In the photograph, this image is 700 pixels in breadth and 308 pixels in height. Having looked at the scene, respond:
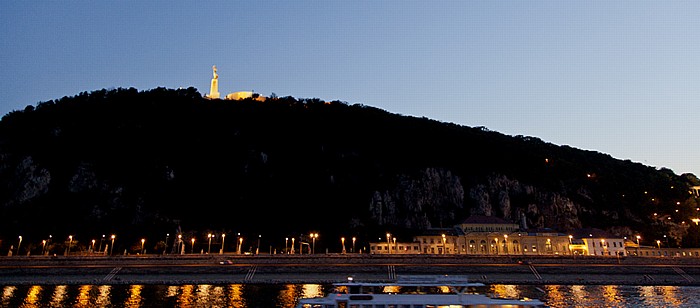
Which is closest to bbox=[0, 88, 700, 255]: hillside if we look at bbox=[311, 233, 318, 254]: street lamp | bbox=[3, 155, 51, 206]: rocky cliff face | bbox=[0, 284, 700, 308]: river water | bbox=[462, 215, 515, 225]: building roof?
bbox=[3, 155, 51, 206]: rocky cliff face

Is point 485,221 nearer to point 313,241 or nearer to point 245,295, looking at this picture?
point 313,241

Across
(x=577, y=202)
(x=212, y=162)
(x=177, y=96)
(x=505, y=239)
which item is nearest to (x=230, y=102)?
(x=177, y=96)

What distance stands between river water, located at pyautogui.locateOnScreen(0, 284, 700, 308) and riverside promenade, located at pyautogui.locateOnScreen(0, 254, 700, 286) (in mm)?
5196

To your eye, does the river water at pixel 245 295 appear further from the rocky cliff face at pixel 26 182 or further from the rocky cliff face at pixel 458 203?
the rocky cliff face at pixel 458 203

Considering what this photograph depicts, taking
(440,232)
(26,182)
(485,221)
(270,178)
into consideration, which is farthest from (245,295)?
(26,182)

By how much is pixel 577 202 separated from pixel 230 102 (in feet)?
431

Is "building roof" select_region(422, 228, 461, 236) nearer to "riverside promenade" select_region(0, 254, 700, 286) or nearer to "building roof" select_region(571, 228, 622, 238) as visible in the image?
"building roof" select_region(571, 228, 622, 238)

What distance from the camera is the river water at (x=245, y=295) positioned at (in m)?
51.2

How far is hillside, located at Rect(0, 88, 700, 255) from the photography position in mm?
126625

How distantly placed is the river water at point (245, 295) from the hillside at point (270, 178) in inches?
2290

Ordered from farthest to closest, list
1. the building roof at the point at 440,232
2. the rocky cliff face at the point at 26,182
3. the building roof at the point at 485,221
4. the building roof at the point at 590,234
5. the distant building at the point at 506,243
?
the building roof at the point at 485,221
the building roof at the point at 440,232
the building roof at the point at 590,234
the distant building at the point at 506,243
the rocky cliff face at the point at 26,182

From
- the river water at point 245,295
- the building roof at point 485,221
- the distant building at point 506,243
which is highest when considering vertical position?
the building roof at point 485,221

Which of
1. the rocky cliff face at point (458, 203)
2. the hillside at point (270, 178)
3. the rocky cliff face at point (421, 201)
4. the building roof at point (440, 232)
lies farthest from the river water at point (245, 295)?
the rocky cliff face at point (458, 203)

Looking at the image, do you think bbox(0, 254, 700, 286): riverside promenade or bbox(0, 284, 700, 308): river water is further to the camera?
bbox(0, 254, 700, 286): riverside promenade
